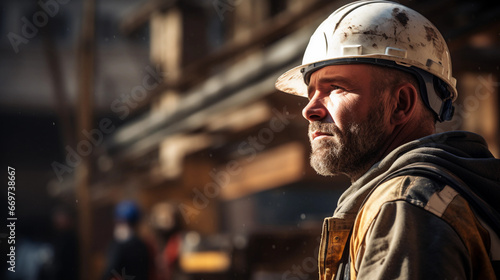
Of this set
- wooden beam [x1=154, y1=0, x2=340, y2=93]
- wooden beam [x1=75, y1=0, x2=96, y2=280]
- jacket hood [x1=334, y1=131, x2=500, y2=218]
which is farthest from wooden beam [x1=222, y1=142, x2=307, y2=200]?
jacket hood [x1=334, y1=131, x2=500, y2=218]

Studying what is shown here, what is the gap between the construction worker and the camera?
5.12 ft

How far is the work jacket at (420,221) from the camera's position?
1.53m

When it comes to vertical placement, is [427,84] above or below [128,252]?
above

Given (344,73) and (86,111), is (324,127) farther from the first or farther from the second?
(86,111)

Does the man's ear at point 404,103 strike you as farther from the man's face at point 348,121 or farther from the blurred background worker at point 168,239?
the blurred background worker at point 168,239

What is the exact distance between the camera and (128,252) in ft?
20.5

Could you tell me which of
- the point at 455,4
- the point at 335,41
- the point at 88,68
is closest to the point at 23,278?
the point at 88,68

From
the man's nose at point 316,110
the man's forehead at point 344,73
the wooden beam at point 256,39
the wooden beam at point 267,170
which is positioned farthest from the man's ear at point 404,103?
the wooden beam at point 267,170

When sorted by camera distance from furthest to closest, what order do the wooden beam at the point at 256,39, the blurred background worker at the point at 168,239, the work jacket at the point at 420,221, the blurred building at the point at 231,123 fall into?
the blurred background worker at the point at 168,239
the wooden beam at the point at 256,39
the blurred building at the point at 231,123
the work jacket at the point at 420,221

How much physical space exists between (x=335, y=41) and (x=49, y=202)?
612 inches

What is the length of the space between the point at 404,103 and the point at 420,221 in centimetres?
58

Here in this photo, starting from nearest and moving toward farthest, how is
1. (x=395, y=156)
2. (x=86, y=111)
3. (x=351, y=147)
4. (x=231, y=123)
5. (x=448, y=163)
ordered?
(x=448, y=163), (x=395, y=156), (x=351, y=147), (x=231, y=123), (x=86, y=111)

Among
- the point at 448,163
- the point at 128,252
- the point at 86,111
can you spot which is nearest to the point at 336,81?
the point at 448,163

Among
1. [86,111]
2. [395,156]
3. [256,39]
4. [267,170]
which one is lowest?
[395,156]
